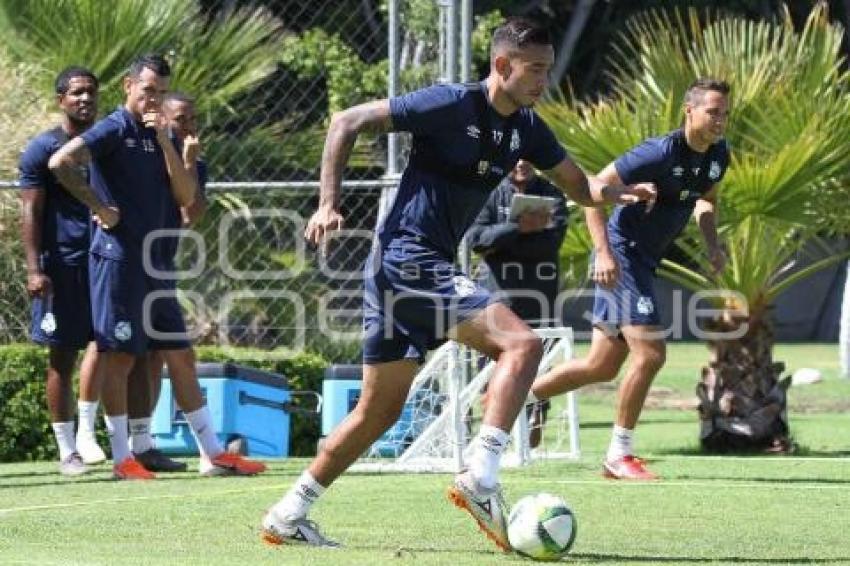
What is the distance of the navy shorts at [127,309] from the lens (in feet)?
35.3

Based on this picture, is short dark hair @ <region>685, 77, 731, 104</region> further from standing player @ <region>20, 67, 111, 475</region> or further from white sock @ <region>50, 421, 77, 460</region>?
white sock @ <region>50, 421, 77, 460</region>

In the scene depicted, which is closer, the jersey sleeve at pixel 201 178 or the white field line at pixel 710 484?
the white field line at pixel 710 484

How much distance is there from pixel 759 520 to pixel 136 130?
13.8 feet

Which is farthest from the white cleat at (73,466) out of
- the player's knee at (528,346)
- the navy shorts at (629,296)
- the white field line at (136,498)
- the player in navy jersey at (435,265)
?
the player's knee at (528,346)

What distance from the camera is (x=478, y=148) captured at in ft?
25.2

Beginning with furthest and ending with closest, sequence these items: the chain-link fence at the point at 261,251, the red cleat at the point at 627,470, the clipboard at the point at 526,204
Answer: the chain-link fence at the point at 261,251 → the clipboard at the point at 526,204 → the red cleat at the point at 627,470

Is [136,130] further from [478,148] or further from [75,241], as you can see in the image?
[478,148]

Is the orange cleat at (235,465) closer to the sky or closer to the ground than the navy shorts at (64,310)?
closer to the ground

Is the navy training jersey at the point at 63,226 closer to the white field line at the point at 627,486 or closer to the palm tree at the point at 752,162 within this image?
the white field line at the point at 627,486

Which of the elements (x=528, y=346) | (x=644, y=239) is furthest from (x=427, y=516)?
(x=644, y=239)

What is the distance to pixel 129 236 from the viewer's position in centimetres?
1080

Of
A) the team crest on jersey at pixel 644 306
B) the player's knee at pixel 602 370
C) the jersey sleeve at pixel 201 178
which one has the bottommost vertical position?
the player's knee at pixel 602 370

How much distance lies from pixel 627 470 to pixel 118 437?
2762 mm

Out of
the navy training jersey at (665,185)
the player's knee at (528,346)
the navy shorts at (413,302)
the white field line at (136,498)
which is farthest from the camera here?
the navy training jersey at (665,185)
